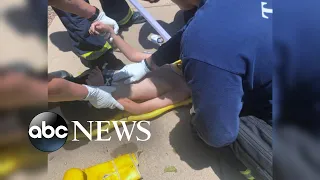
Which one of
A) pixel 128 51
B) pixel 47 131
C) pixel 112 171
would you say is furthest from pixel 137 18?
pixel 47 131

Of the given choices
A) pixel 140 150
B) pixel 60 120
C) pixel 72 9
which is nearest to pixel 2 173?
pixel 60 120

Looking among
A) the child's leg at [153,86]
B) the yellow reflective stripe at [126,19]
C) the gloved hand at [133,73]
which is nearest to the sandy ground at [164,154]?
the child's leg at [153,86]

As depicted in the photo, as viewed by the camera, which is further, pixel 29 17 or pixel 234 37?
pixel 234 37

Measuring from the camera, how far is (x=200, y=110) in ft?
4.04

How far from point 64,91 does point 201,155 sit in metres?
0.61

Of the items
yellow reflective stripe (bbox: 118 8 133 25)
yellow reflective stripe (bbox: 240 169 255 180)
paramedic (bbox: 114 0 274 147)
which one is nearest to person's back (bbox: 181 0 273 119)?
paramedic (bbox: 114 0 274 147)

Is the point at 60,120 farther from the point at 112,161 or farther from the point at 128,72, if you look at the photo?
the point at 128,72

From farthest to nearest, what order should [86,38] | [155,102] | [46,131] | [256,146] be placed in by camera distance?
[86,38]
[155,102]
[256,146]
[46,131]

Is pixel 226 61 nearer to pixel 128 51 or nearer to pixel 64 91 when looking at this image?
pixel 64 91

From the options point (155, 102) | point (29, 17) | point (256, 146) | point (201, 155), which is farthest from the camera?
point (155, 102)

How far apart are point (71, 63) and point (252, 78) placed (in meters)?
1.12

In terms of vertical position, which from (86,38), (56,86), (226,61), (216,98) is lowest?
(86,38)

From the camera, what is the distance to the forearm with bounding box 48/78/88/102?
133cm

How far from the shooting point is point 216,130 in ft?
4.05
